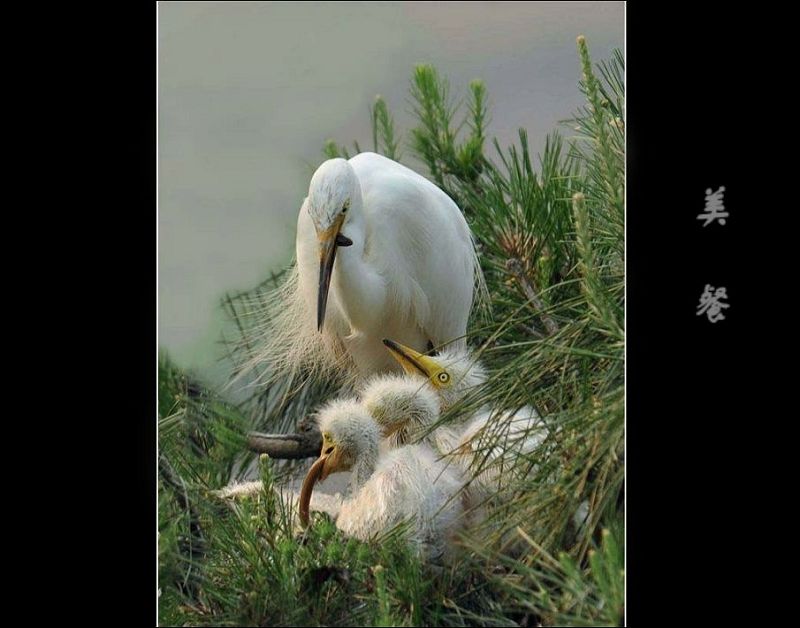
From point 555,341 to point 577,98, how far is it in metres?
0.44

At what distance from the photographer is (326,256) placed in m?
1.97

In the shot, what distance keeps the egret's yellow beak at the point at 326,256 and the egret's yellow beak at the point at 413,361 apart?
150 millimetres

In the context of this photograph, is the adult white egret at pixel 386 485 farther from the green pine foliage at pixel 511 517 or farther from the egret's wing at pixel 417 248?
the egret's wing at pixel 417 248

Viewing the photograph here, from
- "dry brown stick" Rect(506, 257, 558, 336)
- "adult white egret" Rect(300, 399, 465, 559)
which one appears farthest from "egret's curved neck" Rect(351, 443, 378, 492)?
"dry brown stick" Rect(506, 257, 558, 336)

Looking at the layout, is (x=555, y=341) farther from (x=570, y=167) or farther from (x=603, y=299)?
(x=570, y=167)

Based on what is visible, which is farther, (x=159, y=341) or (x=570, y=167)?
(x=570, y=167)

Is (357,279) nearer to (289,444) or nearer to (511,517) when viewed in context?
(289,444)

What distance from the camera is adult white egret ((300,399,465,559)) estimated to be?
164cm

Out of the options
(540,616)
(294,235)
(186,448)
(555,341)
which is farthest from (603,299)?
(294,235)

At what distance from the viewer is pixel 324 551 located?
1.59 m
